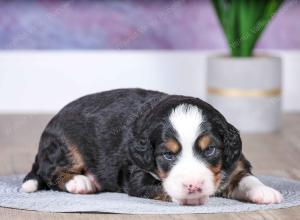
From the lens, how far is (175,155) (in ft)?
8.43

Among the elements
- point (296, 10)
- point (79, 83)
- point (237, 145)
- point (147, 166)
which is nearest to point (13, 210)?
point (147, 166)

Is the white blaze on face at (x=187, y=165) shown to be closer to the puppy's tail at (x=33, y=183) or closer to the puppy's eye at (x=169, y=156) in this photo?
the puppy's eye at (x=169, y=156)

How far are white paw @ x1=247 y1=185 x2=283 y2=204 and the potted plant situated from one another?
194 cm

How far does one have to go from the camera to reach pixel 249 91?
4652 mm

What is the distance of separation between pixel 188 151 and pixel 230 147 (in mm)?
168

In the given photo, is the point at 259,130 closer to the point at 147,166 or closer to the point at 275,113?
the point at 275,113

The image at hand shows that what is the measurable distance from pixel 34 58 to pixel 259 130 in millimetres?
1481

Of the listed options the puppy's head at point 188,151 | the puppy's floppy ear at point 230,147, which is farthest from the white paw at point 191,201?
the puppy's floppy ear at point 230,147

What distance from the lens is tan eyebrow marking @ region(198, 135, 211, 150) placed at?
2572 mm

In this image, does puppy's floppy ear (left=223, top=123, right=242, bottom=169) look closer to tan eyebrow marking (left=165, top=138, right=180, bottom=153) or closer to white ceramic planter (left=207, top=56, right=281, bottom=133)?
tan eyebrow marking (left=165, top=138, right=180, bottom=153)

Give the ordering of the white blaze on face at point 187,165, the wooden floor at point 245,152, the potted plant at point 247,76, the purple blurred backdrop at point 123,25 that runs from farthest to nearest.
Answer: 1. the purple blurred backdrop at point 123,25
2. the potted plant at point 247,76
3. the wooden floor at point 245,152
4. the white blaze on face at point 187,165

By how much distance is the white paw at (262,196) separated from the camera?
2705 millimetres

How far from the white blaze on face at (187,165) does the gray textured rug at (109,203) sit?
0.08m

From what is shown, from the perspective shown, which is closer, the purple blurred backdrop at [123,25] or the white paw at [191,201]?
the white paw at [191,201]
